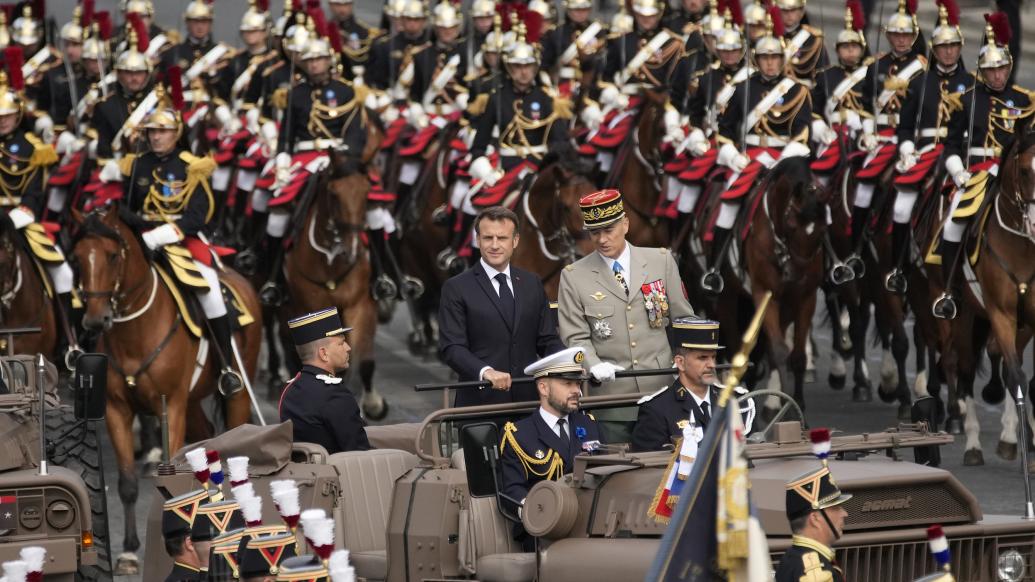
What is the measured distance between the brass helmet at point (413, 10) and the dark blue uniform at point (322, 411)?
1688 cm

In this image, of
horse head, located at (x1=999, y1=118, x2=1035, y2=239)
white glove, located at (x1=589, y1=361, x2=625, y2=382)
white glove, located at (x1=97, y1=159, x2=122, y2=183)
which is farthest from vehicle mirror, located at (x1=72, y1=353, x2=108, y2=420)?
horse head, located at (x1=999, y1=118, x2=1035, y2=239)

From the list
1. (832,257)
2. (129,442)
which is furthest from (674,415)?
(832,257)

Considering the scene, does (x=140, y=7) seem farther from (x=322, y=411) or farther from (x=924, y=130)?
(x=322, y=411)

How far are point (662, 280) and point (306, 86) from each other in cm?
1073

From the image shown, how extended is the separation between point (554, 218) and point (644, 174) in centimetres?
135

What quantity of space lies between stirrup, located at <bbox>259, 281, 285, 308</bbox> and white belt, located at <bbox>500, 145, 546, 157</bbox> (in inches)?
110

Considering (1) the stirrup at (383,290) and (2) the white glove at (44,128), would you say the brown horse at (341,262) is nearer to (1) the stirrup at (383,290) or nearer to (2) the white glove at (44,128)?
(1) the stirrup at (383,290)

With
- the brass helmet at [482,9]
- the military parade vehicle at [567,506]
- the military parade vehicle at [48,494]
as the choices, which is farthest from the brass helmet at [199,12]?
the military parade vehicle at [567,506]

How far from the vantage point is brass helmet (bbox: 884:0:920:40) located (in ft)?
74.7

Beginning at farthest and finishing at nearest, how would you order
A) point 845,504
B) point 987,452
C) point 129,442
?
point 987,452 < point 129,442 < point 845,504

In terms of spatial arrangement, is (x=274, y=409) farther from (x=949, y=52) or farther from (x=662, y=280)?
(x=662, y=280)

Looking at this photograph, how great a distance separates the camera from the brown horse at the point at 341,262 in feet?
66.2

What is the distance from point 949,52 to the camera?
67.4 ft

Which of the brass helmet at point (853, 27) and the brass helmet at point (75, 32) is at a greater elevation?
the brass helmet at point (853, 27)
